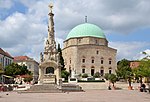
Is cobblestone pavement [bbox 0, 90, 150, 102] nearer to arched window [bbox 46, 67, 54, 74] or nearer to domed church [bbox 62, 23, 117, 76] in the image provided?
arched window [bbox 46, 67, 54, 74]

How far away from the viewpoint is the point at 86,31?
4149 inches

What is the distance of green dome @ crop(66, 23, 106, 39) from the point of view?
10512cm

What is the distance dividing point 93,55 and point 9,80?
1164 inches

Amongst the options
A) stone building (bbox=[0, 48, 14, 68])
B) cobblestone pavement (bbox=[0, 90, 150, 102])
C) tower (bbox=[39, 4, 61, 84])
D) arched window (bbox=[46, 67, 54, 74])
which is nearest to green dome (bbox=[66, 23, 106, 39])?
stone building (bbox=[0, 48, 14, 68])

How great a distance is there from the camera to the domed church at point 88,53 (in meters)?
101

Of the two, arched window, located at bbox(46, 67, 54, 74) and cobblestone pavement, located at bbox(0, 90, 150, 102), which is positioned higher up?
arched window, located at bbox(46, 67, 54, 74)

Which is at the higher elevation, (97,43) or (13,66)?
(97,43)

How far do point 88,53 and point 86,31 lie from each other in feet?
27.1

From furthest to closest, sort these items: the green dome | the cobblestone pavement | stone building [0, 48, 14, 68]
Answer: the green dome < stone building [0, 48, 14, 68] < the cobblestone pavement

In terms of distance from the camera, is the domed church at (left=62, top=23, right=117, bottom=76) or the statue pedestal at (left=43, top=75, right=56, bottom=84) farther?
the domed church at (left=62, top=23, right=117, bottom=76)

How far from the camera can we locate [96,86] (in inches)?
2484

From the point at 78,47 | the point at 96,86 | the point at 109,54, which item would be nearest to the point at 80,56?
the point at 78,47

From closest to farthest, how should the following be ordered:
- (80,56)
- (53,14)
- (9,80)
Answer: (53,14), (9,80), (80,56)

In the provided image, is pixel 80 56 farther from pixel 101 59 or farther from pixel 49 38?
pixel 49 38
